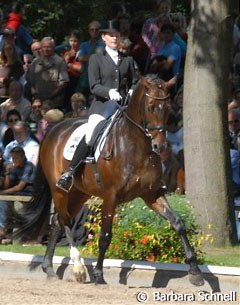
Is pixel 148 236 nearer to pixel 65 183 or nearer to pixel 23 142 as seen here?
pixel 65 183

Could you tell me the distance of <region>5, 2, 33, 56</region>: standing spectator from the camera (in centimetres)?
1997

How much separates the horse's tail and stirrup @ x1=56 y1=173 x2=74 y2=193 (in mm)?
1208

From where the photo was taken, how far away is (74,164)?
12016mm

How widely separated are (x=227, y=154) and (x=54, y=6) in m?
8.53

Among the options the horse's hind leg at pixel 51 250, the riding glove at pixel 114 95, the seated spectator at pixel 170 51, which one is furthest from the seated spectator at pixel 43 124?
the riding glove at pixel 114 95

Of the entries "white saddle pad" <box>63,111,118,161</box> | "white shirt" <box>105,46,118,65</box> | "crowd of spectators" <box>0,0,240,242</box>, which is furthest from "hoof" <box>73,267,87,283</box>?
"crowd of spectators" <box>0,0,240,242</box>

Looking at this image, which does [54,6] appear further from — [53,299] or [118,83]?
[53,299]

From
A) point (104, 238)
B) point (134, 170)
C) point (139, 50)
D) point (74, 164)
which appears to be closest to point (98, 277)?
point (104, 238)

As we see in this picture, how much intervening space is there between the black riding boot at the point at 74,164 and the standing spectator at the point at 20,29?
26.9 ft

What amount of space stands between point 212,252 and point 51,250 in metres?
2.50

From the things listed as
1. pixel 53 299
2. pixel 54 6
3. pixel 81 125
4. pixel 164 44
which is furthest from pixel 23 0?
pixel 53 299

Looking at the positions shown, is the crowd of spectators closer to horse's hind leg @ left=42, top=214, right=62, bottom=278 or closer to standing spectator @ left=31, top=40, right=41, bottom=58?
standing spectator @ left=31, top=40, right=41, bottom=58

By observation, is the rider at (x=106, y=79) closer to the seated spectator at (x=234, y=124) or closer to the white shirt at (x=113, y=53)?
the white shirt at (x=113, y=53)

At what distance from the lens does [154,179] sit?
11.1 metres
